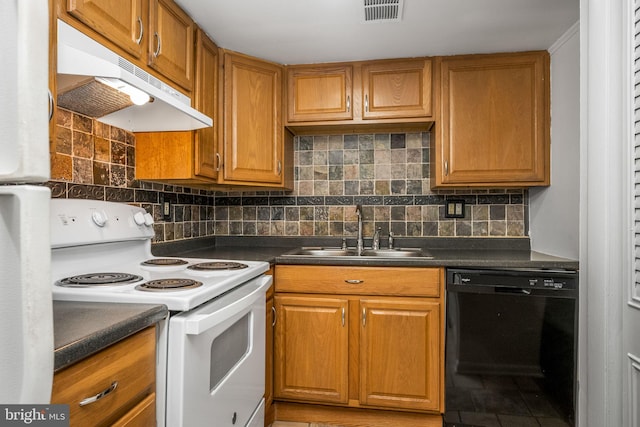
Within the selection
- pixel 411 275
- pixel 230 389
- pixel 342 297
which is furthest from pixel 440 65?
pixel 230 389

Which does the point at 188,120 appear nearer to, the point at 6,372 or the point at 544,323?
the point at 6,372

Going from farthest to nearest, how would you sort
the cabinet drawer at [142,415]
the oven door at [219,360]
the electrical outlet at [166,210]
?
the electrical outlet at [166,210] < the oven door at [219,360] < the cabinet drawer at [142,415]

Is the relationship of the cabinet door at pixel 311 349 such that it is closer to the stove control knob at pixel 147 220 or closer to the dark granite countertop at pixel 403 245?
the dark granite countertop at pixel 403 245

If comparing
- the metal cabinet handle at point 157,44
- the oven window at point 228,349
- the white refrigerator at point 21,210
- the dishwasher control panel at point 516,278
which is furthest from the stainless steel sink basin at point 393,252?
the white refrigerator at point 21,210

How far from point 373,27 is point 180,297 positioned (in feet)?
5.20

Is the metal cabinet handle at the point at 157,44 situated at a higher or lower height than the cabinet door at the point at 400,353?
higher

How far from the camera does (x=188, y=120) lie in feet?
5.28

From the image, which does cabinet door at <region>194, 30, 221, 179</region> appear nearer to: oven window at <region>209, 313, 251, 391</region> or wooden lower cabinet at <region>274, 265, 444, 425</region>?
wooden lower cabinet at <region>274, 265, 444, 425</region>

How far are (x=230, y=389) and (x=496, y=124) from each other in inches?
76.3

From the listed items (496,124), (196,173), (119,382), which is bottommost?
(119,382)

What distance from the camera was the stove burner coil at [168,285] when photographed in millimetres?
1113

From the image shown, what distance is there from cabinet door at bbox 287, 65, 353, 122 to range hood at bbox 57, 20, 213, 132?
80 cm

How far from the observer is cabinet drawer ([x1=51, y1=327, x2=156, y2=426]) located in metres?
0.69

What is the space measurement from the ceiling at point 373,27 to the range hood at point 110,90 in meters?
0.57
